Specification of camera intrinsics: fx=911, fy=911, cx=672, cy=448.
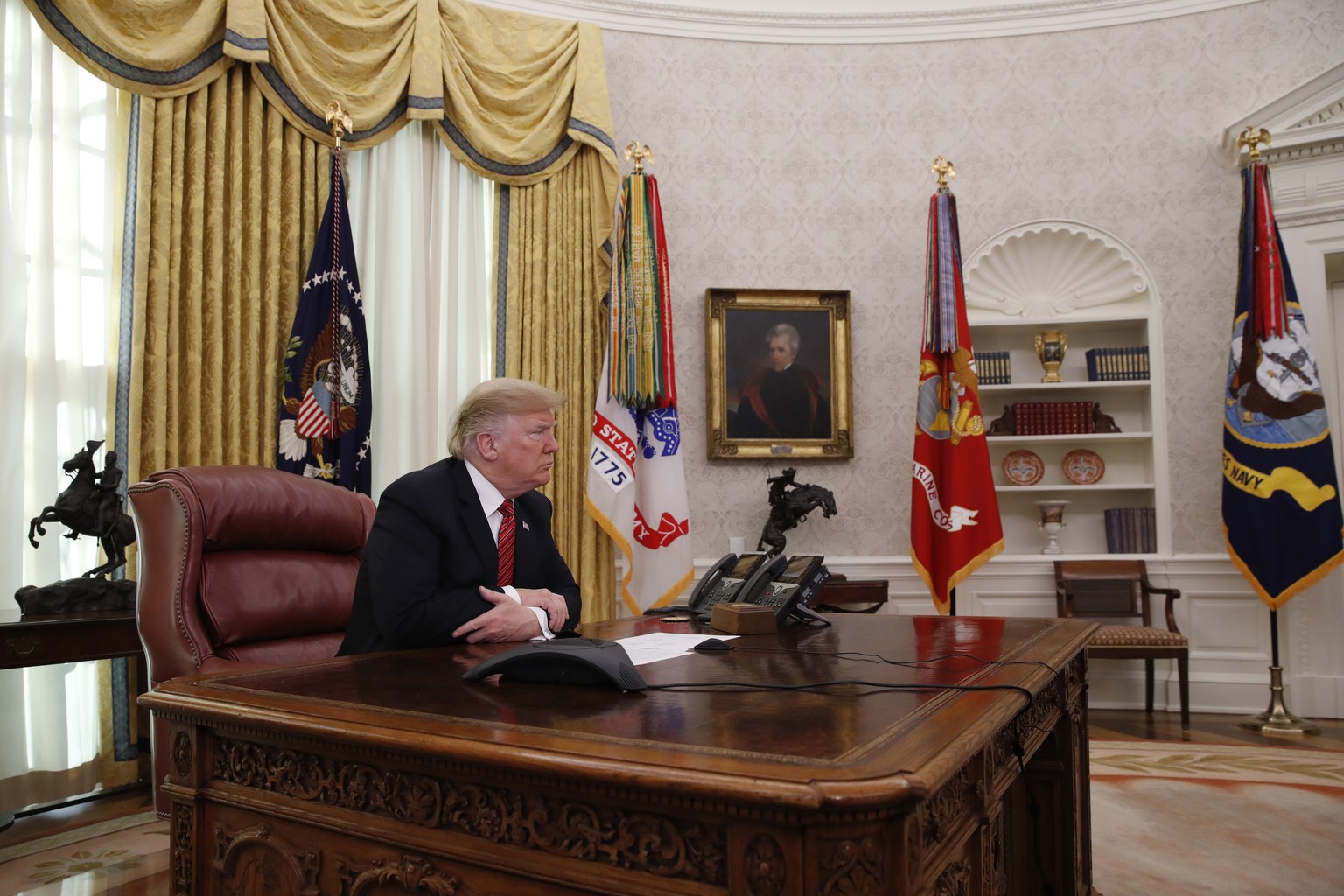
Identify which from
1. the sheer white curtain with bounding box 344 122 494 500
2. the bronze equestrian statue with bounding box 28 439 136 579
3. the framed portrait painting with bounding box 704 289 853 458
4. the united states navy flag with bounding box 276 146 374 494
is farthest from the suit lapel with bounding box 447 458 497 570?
the framed portrait painting with bounding box 704 289 853 458

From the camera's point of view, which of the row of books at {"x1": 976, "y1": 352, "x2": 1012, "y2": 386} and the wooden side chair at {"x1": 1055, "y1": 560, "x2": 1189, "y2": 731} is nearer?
the wooden side chair at {"x1": 1055, "y1": 560, "x2": 1189, "y2": 731}

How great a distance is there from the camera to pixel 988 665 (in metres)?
1.56

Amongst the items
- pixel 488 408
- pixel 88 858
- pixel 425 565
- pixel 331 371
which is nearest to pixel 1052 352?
pixel 331 371

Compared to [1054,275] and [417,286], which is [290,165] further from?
[1054,275]

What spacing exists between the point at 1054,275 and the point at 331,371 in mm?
4386

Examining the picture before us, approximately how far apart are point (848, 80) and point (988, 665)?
17.0 ft

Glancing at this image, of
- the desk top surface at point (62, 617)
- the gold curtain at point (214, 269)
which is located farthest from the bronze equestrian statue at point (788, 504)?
the desk top surface at point (62, 617)

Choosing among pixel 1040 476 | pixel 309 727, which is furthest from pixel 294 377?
pixel 1040 476

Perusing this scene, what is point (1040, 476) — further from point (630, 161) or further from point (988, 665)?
point (988, 665)

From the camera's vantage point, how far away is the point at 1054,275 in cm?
582

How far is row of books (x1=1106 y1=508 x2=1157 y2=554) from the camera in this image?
5.48 m

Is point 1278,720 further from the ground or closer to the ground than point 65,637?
closer to the ground

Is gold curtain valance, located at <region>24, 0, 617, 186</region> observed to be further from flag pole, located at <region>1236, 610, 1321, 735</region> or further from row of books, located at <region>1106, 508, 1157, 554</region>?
flag pole, located at <region>1236, 610, 1321, 735</region>

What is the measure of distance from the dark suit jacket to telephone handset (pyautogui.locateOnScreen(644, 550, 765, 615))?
0.37 m
